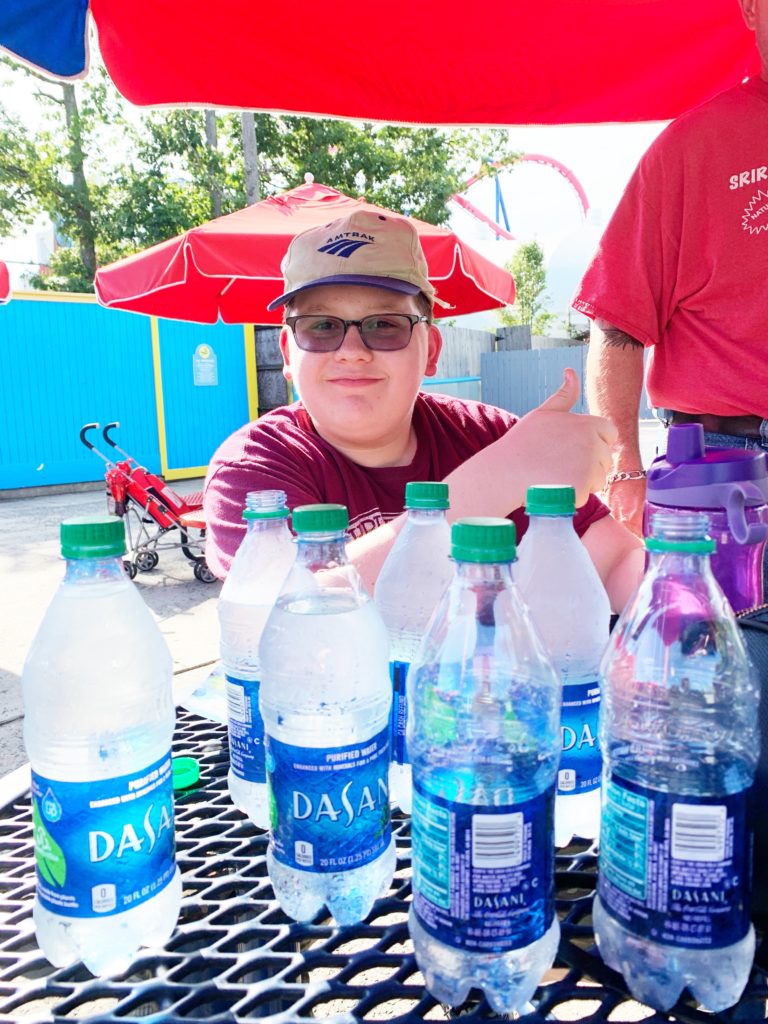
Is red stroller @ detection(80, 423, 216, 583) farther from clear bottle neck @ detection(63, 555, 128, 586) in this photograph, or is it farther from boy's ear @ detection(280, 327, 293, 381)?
clear bottle neck @ detection(63, 555, 128, 586)

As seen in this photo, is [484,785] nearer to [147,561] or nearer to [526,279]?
[147,561]

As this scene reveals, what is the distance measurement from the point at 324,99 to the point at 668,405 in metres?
1.71

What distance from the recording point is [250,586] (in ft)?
4.71

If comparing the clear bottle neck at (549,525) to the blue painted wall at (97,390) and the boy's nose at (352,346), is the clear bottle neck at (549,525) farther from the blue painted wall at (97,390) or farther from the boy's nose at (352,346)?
the blue painted wall at (97,390)

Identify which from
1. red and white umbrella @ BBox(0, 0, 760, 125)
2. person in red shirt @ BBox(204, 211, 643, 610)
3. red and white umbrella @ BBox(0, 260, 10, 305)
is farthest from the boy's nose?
red and white umbrella @ BBox(0, 260, 10, 305)

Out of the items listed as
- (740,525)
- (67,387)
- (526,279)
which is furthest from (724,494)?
(526,279)

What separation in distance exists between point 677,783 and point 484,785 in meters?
0.24

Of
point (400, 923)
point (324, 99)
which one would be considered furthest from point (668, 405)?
point (400, 923)

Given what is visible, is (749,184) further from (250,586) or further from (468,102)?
(250,586)

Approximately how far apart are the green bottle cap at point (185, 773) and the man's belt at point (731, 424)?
1.84 meters

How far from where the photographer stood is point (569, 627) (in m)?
1.25

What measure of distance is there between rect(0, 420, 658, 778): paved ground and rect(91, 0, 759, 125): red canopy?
2.10 m

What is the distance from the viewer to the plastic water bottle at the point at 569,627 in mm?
1050

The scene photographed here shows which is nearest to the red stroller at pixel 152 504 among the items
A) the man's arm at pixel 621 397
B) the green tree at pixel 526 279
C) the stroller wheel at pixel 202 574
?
the stroller wheel at pixel 202 574
